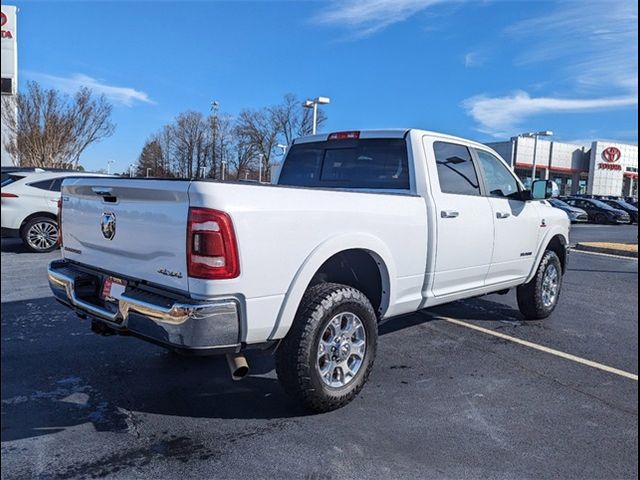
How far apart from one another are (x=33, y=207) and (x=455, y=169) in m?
8.45

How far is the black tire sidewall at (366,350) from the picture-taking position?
329 centimetres

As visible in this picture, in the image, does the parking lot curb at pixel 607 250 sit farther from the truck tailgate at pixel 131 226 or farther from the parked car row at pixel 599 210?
the parked car row at pixel 599 210

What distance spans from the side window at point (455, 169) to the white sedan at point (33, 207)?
7583 millimetres

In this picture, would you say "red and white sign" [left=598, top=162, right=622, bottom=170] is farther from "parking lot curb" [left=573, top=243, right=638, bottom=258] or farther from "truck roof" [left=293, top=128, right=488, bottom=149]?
"truck roof" [left=293, top=128, right=488, bottom=149]

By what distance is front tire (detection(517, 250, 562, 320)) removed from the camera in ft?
19.5

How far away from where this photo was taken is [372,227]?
366cm

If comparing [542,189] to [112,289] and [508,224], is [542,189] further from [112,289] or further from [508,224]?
[112,289]

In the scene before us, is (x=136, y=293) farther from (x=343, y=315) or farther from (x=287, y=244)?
(x=343, y=315)

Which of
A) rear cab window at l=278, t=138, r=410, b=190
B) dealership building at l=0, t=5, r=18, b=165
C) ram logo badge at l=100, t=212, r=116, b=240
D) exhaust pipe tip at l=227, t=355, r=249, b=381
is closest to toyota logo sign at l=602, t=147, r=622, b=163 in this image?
rear cab window at l=278, t=138, r=410, b=190

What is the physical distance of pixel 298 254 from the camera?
316 cm

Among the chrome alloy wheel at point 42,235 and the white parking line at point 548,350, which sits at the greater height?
the chrome alloy wheel at point 42,235

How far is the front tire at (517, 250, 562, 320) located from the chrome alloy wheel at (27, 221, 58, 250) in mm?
8607

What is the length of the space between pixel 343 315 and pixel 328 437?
31.7 inches

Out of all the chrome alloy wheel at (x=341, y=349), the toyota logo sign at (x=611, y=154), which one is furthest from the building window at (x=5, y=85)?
the toyota logo sign at (x=611, y=154)
